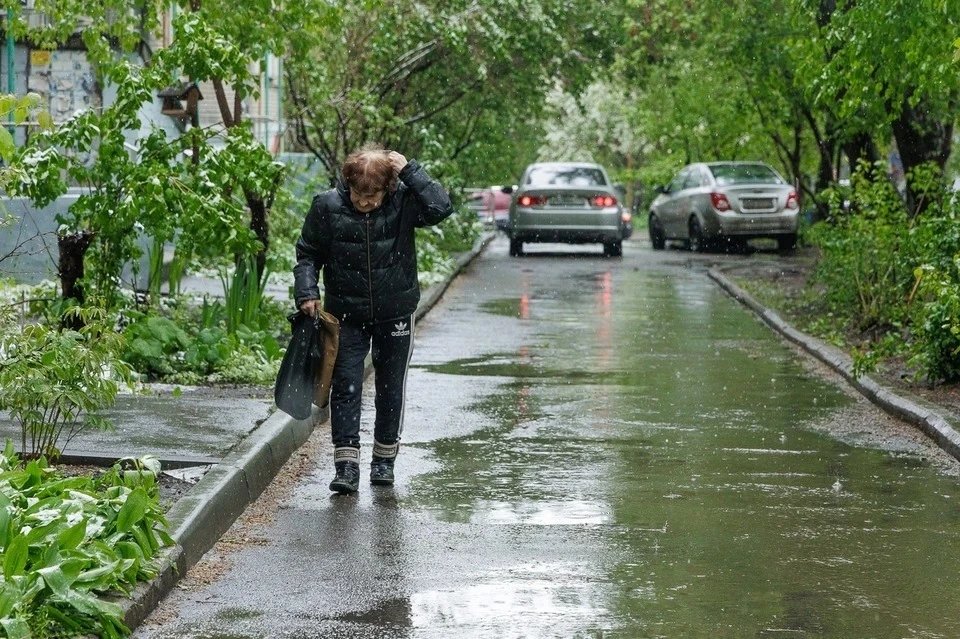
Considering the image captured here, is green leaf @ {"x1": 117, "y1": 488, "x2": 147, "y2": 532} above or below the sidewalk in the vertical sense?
above

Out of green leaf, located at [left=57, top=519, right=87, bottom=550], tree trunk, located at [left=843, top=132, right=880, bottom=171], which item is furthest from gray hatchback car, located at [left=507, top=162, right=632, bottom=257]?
green leaf, located at [left=57, top=519, right=87, bottom=550]

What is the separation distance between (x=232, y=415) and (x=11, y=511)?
12.0 feet

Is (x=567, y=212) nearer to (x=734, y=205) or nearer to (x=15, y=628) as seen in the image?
(x=734, y=205)

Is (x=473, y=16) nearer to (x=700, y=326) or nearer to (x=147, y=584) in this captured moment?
(x=700, y=326)

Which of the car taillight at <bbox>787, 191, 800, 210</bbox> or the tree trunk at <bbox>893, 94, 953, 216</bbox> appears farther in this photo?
the car taillight at <bbox>787, 191, 800, 210</bbox>

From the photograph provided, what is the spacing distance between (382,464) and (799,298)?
12124 millimetres

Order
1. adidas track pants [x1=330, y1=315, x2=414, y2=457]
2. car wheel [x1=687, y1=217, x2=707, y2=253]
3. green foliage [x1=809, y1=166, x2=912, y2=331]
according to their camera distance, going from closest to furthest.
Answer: adidas track pants [x1=330, y1=315, x2=414, y2=457] < green foliage [x1=809, y1=166, x2=912, y2=331] < car wheel [x1=687, y1=217, x2=707, y2=253]

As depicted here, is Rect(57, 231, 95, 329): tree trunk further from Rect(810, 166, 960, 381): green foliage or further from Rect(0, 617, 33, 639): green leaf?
Rect(0, 617, 33, 639): green leaf

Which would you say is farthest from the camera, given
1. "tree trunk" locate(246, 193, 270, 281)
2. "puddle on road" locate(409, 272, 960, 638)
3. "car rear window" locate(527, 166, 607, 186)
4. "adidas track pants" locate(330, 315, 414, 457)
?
"car rear window" locate(527, 166, 607, 186)

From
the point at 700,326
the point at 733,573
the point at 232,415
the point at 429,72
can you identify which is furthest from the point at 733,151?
the point at 733,573

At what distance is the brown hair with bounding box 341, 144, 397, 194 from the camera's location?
7.68 meters

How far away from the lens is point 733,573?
6152 millimetres

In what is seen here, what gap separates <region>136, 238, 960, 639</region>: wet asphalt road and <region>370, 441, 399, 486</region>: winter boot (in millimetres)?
132

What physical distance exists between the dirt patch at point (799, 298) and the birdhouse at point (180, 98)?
20.5ft
